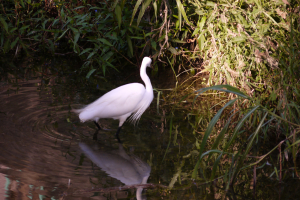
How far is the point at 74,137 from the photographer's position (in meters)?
3.57

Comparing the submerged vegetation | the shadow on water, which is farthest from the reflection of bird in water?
the submerged vegetation

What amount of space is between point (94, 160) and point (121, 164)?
0.25m

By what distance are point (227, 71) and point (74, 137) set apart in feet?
6.37

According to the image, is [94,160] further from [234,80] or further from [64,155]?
[234,80]

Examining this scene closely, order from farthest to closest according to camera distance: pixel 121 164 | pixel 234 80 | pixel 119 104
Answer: pixel 234 80 → pixel 119 104 → pixel 121 164

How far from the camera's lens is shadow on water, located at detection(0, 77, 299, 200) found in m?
2.61

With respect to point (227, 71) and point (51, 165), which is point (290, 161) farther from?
point (51, 165)

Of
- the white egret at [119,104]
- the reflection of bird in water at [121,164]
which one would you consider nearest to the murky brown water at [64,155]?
the reflection of bird in water at [121,164]

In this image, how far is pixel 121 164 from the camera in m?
3.15

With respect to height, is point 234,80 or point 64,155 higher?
point 234,80

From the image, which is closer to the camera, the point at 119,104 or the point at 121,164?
the point at 121,164

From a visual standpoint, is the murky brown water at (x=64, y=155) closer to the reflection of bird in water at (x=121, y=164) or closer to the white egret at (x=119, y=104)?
the reflection of bird in water at (x=121, y=164)

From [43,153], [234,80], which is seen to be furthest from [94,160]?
[234,80]

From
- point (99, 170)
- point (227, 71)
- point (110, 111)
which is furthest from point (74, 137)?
point (227, 71)
